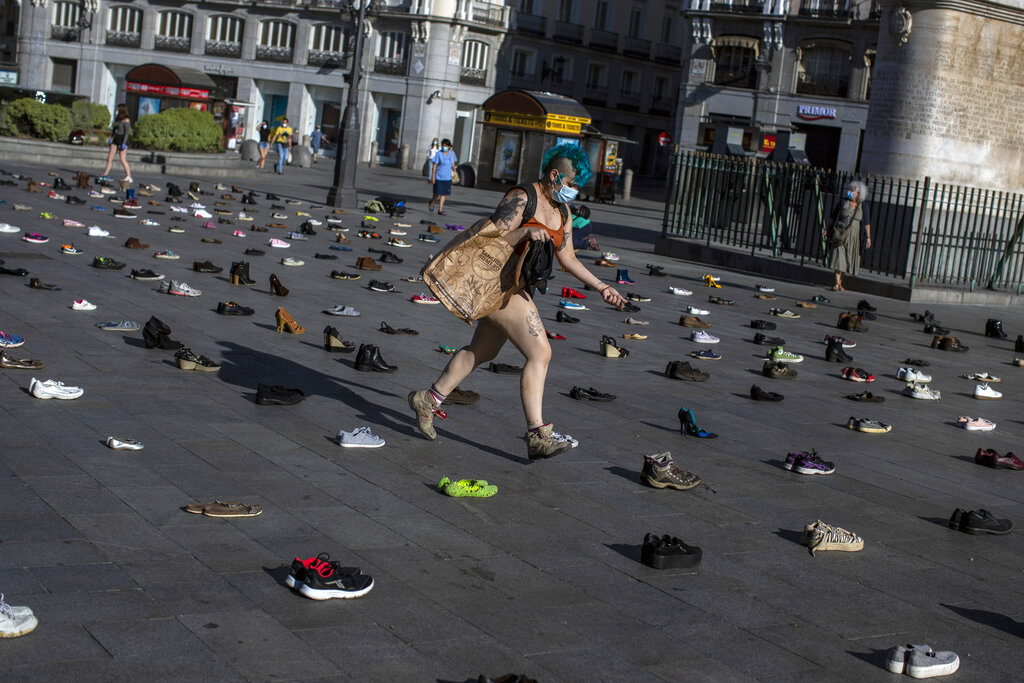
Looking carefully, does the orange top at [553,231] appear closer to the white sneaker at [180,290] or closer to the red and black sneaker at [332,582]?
the red and black sneaker at [332,582]

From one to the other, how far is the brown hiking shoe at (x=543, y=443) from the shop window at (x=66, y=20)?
61.5m

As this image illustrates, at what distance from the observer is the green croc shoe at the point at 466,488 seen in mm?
6188

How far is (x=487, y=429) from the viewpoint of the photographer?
775cm

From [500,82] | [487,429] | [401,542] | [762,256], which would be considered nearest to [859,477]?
[487,429]

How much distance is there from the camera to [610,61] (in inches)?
2483

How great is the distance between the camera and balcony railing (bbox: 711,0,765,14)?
50.1 metres

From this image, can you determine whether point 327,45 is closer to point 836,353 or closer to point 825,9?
point 825,9

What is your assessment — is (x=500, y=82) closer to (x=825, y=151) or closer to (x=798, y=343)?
(x=825, y=151)

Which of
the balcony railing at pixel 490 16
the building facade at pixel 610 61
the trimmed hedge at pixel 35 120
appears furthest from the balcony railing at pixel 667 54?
the trimmed hedge at pixel 35 120

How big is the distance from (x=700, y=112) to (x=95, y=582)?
49.6 meters

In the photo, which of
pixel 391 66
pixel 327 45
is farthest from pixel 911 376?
pixel 327 45

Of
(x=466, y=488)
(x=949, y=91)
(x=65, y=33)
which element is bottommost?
(x=466, y=488)

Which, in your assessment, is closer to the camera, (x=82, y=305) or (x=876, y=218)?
(x=82, y=305)

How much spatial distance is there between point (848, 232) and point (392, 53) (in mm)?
40456
